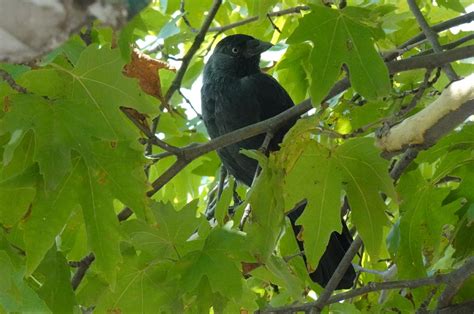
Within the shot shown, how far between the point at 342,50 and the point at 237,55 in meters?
1.50

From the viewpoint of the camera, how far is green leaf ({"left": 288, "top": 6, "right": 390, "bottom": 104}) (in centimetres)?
161

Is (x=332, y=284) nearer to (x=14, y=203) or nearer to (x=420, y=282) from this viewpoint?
(x=420, y=282)

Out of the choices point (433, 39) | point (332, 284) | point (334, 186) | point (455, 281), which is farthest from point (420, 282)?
point (433, 39)

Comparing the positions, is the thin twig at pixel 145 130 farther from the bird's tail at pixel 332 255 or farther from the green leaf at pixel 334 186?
the bird's tail at pixel 332 255

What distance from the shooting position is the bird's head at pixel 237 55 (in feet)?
10.00

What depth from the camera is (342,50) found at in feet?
5.41

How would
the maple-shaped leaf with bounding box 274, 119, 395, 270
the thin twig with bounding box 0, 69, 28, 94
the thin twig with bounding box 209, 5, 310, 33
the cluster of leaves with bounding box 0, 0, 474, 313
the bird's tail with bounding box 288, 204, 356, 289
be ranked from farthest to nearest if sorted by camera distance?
the bird's tail with bounding box 288, 204, 356, 289, the thin twig with bounding box 209, 5, 310, 33, the maple-shaped leaf with bounding box 274, 119, 395, 270, the cluster of leaves with bounding box 0, 0, 474, 313, the thin twig with bounding box 0, 69, 28, 94

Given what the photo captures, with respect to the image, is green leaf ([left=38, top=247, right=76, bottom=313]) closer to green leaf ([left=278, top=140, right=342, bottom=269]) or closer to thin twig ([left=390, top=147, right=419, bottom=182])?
green leaf ([left=278, top=140, right=342, bottom=269])

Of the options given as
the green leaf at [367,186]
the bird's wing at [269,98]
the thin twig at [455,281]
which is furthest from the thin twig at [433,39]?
the bird's wing at [269,98]

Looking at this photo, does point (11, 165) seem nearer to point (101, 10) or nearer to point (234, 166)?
point (101, 10)

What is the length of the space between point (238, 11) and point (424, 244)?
59.7 inches

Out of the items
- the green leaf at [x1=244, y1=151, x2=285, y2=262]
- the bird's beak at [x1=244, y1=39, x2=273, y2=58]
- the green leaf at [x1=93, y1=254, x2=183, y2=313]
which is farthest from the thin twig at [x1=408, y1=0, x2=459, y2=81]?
the bird's beak at [x1=244, y1=39, x2=273, y2=58]

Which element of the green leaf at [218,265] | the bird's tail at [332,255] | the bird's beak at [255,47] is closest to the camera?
the green leaf at [218,265]

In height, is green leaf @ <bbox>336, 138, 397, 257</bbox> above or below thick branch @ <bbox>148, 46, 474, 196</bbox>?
below
